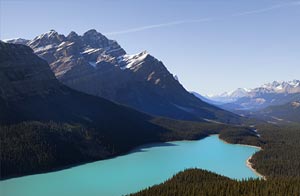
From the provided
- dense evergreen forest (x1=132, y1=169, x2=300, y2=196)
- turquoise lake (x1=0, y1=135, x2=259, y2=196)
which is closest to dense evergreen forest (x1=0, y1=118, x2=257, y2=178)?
turquoise lake (x1=0, y1=135, x2=259, y2=196)

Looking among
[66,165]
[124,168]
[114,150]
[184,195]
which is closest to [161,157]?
[114,150]

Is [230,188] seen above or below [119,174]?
above

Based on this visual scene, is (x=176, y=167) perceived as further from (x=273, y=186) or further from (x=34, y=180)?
(x=273, y=186)

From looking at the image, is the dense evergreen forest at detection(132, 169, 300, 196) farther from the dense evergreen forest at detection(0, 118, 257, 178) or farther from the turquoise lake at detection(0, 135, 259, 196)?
the dense evergreen forest at detection(0, 118, 257, 178)

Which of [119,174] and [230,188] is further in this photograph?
[119,174]

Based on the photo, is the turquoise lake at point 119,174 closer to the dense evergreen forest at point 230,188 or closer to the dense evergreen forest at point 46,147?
the dense evergreen forest at point 46,147

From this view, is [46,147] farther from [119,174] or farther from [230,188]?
[230,188]

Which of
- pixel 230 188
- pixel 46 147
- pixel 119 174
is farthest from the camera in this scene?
pixel 46 147

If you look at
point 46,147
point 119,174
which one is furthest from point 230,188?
point 46,147

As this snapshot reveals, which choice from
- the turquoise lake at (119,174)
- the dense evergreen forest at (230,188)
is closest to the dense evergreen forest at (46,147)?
the turquoise lake at (119,174)
